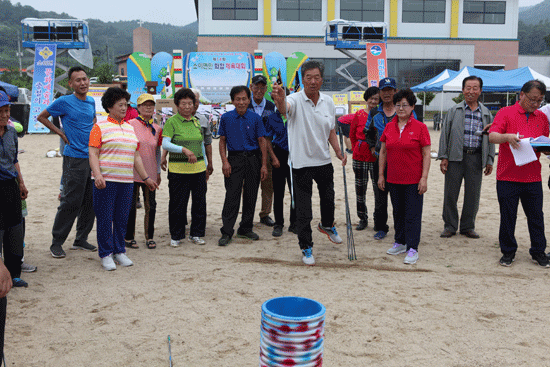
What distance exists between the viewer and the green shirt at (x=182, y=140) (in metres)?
5.27

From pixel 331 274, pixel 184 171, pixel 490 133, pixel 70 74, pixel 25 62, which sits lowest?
pixel 331 274

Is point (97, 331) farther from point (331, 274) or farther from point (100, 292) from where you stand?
point (331, 274)

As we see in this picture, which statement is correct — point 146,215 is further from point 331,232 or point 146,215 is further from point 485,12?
point 485,12

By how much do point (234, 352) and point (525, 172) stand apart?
3145 millimetres

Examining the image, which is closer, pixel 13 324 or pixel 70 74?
pixel 13 324

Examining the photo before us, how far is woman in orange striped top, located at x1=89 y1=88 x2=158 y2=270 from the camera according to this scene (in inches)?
173

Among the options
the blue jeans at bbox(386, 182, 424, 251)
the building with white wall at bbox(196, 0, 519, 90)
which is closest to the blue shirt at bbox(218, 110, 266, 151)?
the blue jeans at bbox(386, 182, 424, 251)

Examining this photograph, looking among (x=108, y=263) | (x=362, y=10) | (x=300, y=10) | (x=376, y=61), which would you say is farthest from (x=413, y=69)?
(x=108, y=263)

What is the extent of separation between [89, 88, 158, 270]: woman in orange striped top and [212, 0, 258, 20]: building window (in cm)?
3207

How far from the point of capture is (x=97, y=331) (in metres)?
3.27

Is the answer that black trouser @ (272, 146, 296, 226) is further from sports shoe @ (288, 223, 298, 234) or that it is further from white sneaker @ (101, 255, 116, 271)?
white sneaker @ (101, 255, 116, 271)

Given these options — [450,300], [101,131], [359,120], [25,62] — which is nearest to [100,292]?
[101,131]

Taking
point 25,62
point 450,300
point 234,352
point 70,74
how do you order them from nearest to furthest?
point 234,352 → point 450,300 → point 70,74 → point 25,62

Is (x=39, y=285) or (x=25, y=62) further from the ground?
(x=25, y=62)
